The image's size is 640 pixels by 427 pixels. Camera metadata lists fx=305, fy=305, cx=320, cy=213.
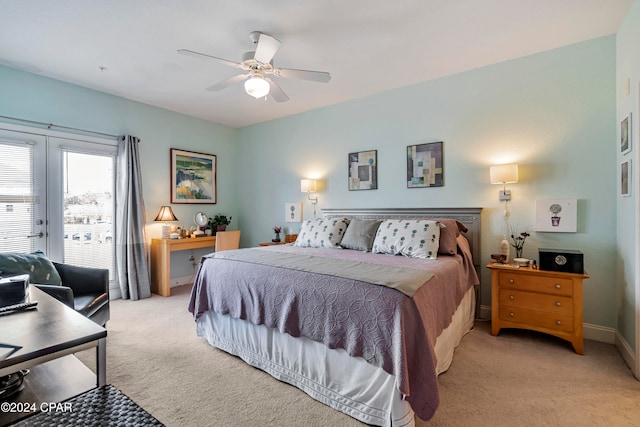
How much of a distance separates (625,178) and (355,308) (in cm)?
241

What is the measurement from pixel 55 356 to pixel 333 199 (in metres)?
3.64

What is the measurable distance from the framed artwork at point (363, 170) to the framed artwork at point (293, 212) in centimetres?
97

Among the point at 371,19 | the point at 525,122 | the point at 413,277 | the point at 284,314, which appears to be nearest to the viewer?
the point at 413,277

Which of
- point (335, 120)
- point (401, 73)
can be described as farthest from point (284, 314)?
point (335, 120)

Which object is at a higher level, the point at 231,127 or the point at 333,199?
the point at 231,127

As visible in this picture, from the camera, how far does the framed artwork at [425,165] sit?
3.58 metres

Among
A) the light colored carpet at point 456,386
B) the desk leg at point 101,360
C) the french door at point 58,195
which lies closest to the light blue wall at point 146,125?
the french door at point 58,195

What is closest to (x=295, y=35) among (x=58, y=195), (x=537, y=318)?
(x=537, y=318)

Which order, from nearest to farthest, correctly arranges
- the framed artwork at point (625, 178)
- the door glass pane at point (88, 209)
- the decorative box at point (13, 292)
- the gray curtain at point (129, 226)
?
the decorative box at point (13, 292)
the framed artwork at point (625, 178)
the door glass pane at point (88, 209)
the gray curtain at point (129, 226)

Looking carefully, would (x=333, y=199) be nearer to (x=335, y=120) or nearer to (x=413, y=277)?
(x=335, y=120)

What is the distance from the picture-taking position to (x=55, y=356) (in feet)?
3.74

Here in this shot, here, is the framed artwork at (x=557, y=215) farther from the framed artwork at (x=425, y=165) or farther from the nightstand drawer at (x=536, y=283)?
the framed artwork at (x=425, y=165)

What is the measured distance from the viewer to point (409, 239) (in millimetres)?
2898

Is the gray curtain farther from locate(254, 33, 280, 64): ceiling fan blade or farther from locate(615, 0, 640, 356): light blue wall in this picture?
locate(615, 0, 640, 356): light blue wall
